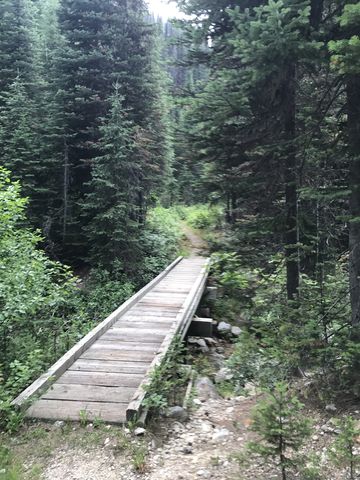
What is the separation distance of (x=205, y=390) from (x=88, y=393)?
207 cm

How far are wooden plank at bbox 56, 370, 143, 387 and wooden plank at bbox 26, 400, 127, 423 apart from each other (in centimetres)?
55

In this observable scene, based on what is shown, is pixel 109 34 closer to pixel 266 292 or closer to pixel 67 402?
pixel 266 292

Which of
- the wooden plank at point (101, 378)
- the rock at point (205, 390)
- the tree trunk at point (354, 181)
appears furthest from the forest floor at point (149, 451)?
the tree trunk at point (354, 181)

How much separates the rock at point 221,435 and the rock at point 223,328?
6.70m

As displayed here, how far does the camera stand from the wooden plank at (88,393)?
4984mm

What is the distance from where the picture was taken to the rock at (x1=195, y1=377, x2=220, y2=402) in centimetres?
607

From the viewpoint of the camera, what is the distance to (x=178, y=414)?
4930 millimetres

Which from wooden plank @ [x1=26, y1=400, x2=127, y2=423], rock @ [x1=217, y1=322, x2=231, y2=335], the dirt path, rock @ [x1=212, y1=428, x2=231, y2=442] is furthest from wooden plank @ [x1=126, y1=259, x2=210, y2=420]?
the dirt path

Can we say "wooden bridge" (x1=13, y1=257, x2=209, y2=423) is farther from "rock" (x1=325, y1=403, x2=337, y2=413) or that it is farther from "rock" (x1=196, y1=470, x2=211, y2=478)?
"rock" (x1=325, y1=403, x2=337, y2=413)

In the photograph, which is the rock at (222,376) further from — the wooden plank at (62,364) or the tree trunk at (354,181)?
the tree trunk at (354,181)

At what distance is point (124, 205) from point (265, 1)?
976 cm

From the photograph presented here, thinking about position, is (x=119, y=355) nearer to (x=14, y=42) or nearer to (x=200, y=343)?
(x=200, y=343)

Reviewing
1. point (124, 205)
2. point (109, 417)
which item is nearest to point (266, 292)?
point (109, 417)

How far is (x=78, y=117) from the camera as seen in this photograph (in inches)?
674
